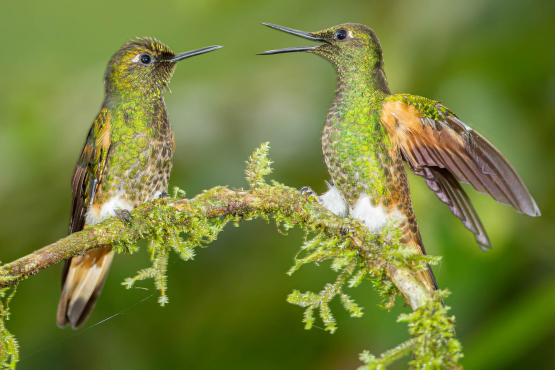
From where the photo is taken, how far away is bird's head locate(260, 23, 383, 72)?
2.22 metres

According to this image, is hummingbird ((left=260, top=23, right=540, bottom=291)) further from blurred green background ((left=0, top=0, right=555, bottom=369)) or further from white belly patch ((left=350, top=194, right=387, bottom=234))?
blurred green background ((left=0, top=0, right=555, bottom=369))

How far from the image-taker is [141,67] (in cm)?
249

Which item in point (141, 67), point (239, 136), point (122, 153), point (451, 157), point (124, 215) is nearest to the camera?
point (451, 157)

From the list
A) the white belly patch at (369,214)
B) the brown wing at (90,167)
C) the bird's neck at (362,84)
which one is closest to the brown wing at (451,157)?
the bird's neck at (362,84)

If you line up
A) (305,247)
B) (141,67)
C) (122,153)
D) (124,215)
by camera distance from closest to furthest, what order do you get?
(305,247), (124,215), (122,153), (141,67)

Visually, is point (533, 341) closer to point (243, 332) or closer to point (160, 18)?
point (243, 332)

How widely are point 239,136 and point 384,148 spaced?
1.83 metres

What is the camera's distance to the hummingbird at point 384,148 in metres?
1.90

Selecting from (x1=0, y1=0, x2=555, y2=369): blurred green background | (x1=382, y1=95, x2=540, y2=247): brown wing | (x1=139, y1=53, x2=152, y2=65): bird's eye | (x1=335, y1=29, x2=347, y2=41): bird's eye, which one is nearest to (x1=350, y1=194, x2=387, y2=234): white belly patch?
(x1=382, y1=95, x2=540, y2=247): brown wing

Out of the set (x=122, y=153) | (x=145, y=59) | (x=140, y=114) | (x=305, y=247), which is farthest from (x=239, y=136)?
(x=305, y=247)

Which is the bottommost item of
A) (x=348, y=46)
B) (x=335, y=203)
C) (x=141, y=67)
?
(x=335, y=203)

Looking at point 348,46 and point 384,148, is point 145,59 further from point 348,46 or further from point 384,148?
point 384,148

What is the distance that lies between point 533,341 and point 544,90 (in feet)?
5.82

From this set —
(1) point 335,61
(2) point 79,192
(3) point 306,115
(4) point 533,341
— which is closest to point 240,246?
(3) point 306,115
